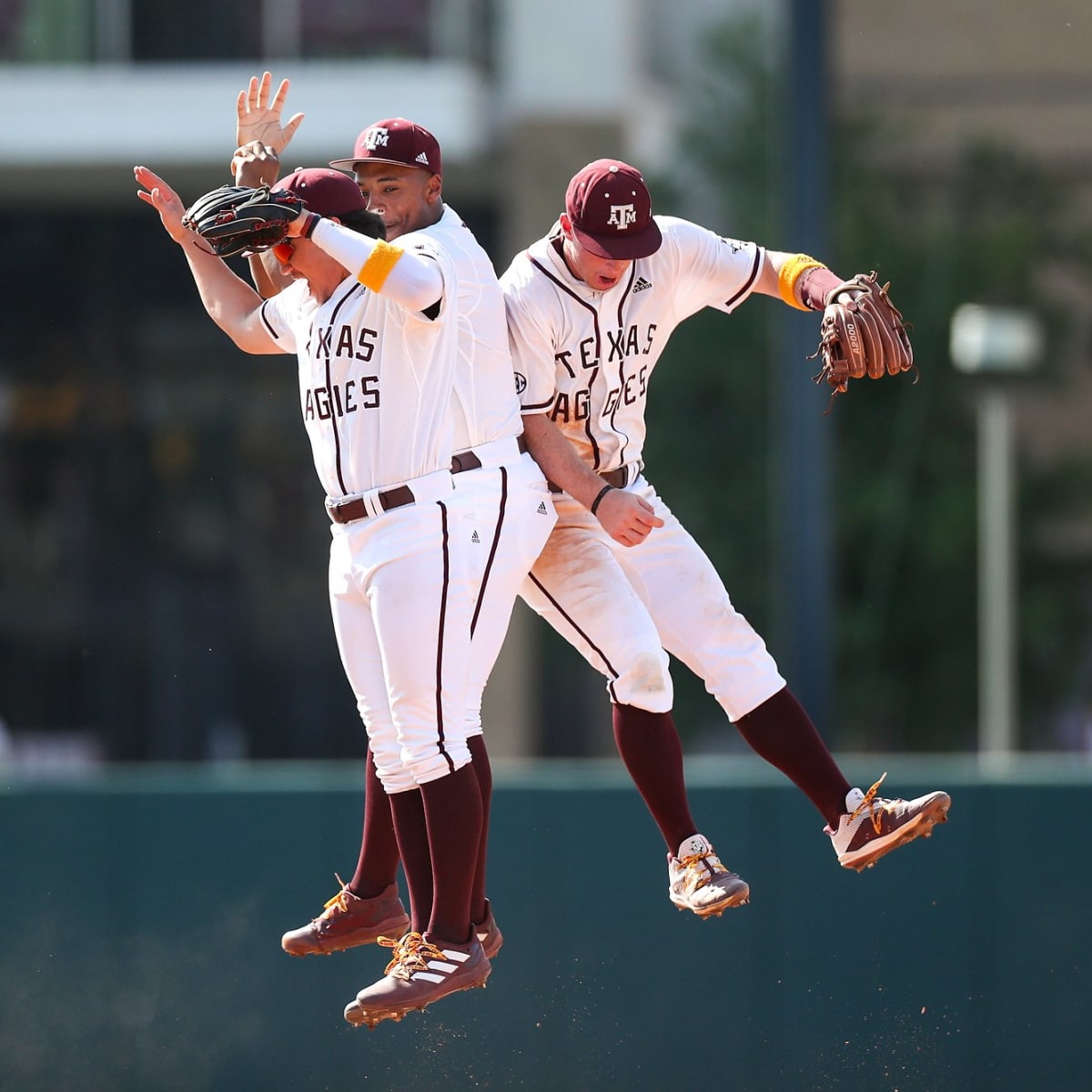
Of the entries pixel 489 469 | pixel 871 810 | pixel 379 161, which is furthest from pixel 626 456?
pixel 871 810

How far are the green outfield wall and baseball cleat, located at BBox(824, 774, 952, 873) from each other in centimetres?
98

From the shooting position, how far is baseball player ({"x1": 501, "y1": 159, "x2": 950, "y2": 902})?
15.1 feet

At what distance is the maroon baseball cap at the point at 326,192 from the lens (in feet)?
14.2

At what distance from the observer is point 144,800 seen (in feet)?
18.7

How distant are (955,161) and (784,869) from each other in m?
5.96

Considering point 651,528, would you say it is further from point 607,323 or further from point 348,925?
point 348,925

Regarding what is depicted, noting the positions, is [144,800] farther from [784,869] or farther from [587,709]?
[587,709]

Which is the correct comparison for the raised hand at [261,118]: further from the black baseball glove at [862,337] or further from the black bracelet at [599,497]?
the black baseball glove at [862,337]

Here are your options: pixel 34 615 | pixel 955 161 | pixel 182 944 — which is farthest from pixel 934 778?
pixel 34 615

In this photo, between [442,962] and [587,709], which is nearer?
[442,962]

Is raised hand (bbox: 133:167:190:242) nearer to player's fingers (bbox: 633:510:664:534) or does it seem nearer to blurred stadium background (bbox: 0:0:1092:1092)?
player's fingers (bbox: 633:510:664:534)

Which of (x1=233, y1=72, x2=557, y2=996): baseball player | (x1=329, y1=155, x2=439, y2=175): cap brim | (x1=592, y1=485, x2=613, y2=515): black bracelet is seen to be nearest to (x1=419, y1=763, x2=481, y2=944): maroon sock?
(x1=233, y1=72, x2=557, y2=996): baseball player

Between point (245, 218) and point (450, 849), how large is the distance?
1.47 m

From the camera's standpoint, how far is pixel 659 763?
4.73 meters
